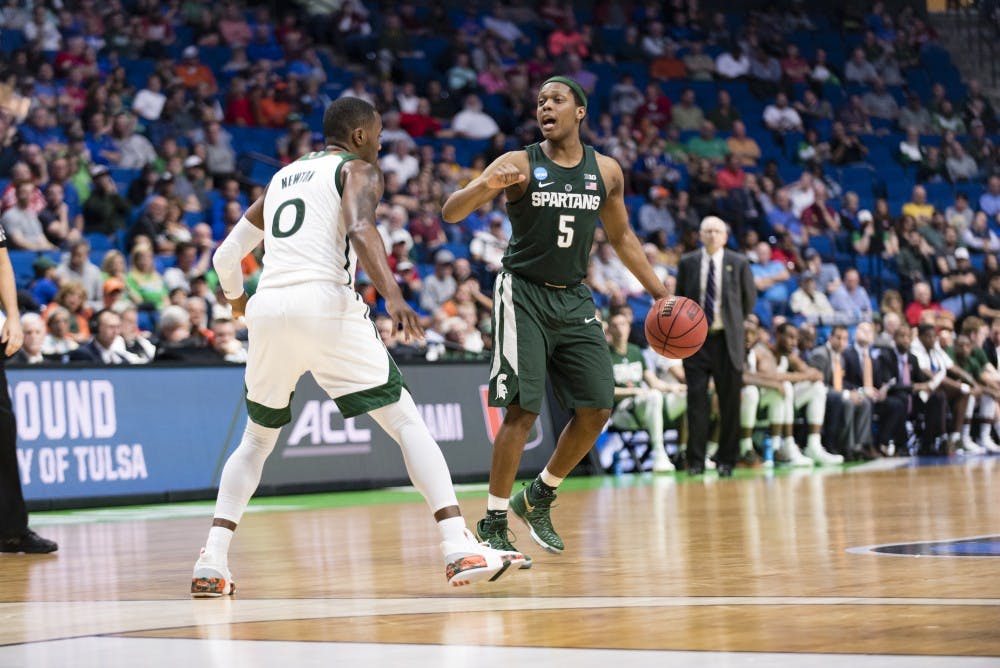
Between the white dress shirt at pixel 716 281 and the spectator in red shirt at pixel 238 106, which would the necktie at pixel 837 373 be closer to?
the white dress shirt at pixel 716 281

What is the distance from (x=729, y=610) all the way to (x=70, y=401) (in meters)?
7.74

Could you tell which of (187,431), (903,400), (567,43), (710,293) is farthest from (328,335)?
(567,43)

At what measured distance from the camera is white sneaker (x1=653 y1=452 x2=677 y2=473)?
14484 mm

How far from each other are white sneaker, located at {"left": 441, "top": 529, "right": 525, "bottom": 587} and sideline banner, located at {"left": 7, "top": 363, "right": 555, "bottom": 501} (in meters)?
6.44

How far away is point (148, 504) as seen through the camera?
11.7m

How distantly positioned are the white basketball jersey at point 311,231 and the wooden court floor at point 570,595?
1.18 m

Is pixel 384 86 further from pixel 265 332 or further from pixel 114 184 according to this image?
pixel 265 332

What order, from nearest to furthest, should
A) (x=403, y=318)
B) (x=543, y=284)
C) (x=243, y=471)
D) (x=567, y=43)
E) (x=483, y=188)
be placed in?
1. (x=403, y=318)
2. (x=243, y=471)
3. (x=483, y=188)
4. (x=543, y=284)
5. (x=567, y=43)

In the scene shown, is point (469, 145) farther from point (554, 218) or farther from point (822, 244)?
point (554, 218)

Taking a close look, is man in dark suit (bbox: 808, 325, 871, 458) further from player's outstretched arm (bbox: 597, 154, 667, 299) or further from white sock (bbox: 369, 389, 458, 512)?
white sock (bbox: 369, 389, 458, 512)

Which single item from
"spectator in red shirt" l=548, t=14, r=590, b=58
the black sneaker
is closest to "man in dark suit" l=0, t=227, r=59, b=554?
the black sneaker

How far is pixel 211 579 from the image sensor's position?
18.3 ft

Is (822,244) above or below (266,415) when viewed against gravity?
above

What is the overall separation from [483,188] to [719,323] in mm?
7070
